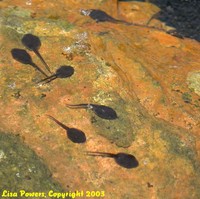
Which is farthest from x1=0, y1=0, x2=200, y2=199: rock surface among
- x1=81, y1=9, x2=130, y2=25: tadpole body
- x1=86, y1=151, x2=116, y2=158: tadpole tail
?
x1=81, y1=9, x2=130, y2=25: tadpole body

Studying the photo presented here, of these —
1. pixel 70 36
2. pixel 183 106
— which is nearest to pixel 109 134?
pixel 183 106

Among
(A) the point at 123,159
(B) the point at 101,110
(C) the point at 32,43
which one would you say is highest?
(C) the point at 32,43

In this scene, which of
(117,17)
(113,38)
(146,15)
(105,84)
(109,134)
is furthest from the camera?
(146,15)

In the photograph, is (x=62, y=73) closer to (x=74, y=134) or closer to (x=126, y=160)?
(x=74, y=134)

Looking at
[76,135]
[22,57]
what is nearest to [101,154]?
[76,135]

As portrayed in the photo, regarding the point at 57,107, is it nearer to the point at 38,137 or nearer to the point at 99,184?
the point at 38,137

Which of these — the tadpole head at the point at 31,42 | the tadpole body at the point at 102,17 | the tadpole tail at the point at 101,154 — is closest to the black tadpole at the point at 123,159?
the tadpole tail at the point at 101,154

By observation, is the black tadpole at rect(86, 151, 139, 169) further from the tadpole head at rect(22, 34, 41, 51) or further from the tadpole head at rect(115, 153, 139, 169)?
the tadpole head at rect(22, 34, 41, 51)
